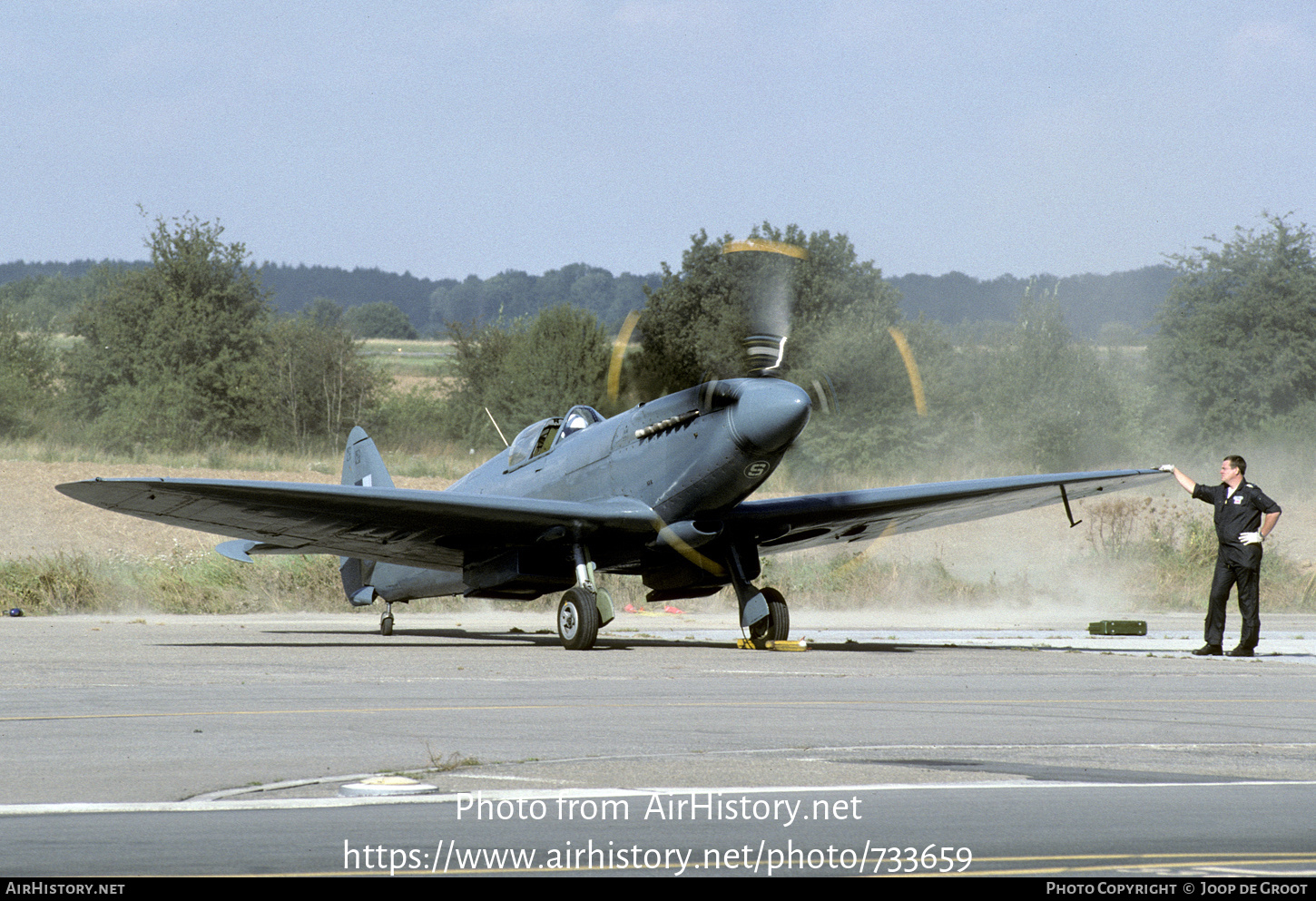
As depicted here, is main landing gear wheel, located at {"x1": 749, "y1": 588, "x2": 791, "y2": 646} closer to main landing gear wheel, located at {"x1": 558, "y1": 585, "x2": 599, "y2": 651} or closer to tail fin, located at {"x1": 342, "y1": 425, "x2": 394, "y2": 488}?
main landing gear wheel, located at {"x1": 558, "y1": 585, "x2": 599, "y2": 651}

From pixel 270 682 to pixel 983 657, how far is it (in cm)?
692

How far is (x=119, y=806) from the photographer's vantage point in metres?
4.89

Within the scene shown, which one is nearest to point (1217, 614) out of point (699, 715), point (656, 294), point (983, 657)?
point (983, 657)

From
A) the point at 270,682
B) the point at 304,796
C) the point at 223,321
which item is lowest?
the point at 270,682

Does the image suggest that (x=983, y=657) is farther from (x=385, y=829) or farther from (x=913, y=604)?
(x=913, y=604)

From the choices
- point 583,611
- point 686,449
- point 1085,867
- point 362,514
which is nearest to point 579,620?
point 583,611

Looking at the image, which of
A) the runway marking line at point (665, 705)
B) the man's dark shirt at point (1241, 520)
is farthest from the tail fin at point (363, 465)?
the runway marking line at point (665, 705)

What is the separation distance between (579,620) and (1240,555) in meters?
6.76

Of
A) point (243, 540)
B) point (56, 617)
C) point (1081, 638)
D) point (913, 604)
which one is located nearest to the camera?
point (1081, 638)

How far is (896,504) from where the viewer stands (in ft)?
53.5

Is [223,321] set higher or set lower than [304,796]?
higher

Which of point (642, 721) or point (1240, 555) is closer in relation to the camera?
point (642, 721)

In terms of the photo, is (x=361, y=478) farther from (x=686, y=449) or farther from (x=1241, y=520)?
(x=1241, y=520)
